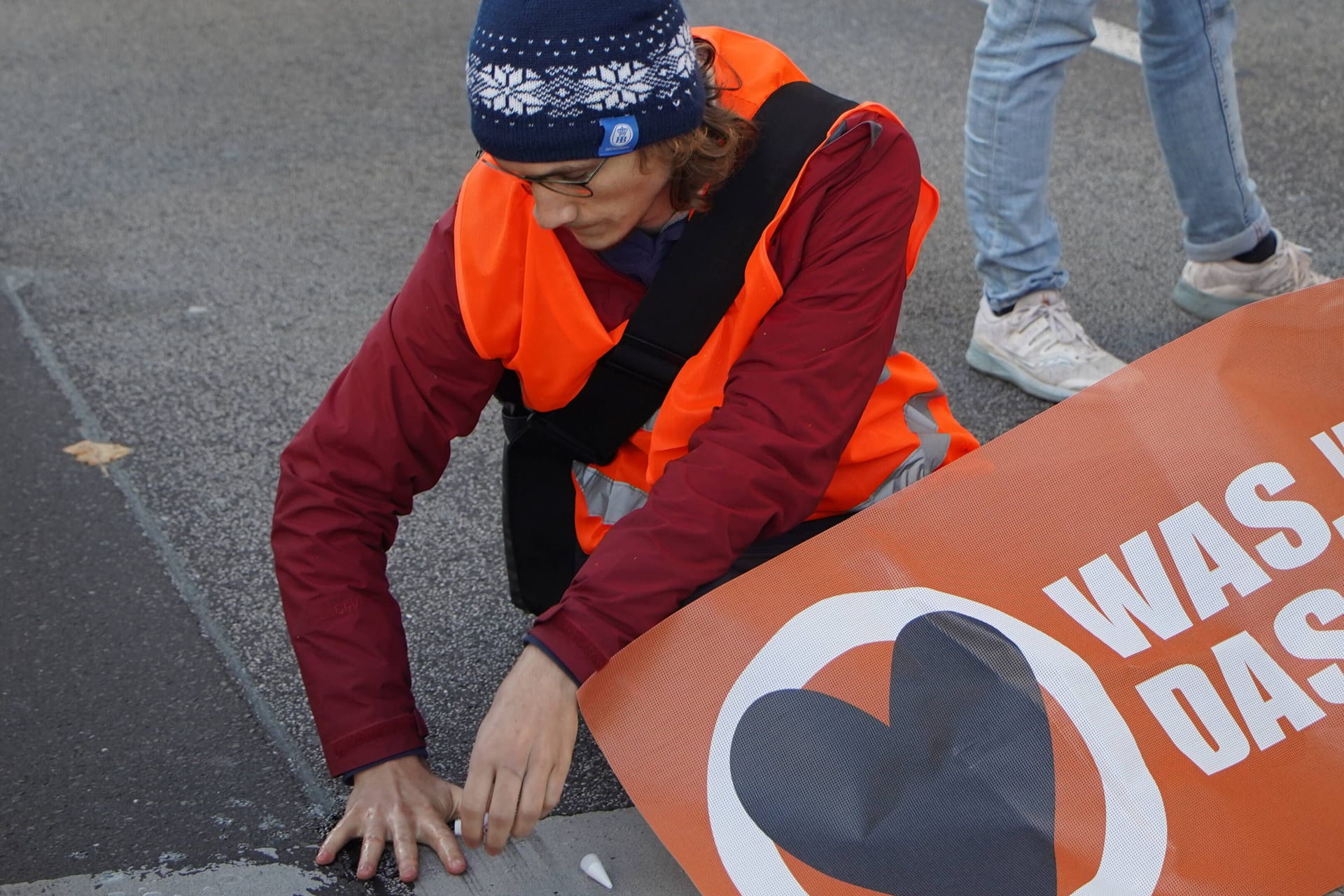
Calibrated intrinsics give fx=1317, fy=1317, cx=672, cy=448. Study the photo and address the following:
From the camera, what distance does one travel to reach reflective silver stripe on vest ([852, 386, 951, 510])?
1976 millimetres

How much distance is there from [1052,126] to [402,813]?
83.0 inches

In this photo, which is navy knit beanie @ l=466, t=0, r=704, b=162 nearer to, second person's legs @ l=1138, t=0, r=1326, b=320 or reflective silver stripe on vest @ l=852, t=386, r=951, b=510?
reflective silver stripe on vest @ l=852, t=386, r=951, b=510

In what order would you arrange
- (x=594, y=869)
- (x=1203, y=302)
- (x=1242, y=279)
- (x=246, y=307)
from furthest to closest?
(x=246, y=307) → (x=1203, y=302) → (x=1242, y=279) → (x=594, y=869)

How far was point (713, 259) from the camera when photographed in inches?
68.5

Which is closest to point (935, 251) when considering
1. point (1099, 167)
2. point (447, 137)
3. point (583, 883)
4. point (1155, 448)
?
point (1099, 167)

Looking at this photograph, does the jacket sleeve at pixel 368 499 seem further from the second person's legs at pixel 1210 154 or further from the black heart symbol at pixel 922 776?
the second person's legs at pixel 1210 154

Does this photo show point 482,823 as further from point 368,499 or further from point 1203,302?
point 1203,302

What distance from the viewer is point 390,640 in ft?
5.83

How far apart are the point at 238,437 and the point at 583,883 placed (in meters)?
1.58

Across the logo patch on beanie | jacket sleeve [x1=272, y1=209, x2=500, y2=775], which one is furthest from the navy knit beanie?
jacket sleeve [x1=272, y1=209, x2=500, y2=775]

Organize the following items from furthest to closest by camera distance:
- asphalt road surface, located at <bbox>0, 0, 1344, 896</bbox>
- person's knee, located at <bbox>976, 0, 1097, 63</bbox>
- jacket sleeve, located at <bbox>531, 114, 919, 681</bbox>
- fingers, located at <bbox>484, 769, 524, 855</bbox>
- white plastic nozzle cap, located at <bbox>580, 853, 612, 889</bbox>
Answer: person's knee, located at <bbox>976, 0, 1097, 63</bbox>, asphalt road surface, located at <bbox>0, 0, 1344, 896</bbox>, white plastic nozzle cap, located at <bbox>580, 853, 612, 889</bbox>, jacket sleeve, located at <bbox>531, 114, 919, 681</bbox>, fingers, located at <bbox>484, 769, 524, 855</bbox>

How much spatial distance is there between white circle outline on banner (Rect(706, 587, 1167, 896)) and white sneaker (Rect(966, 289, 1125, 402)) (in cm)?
152

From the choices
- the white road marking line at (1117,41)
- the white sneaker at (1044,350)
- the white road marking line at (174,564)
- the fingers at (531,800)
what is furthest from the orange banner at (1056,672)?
the white road marking line at (1117,41)

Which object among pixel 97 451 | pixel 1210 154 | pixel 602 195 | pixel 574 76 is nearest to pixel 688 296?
pixel 602 195
